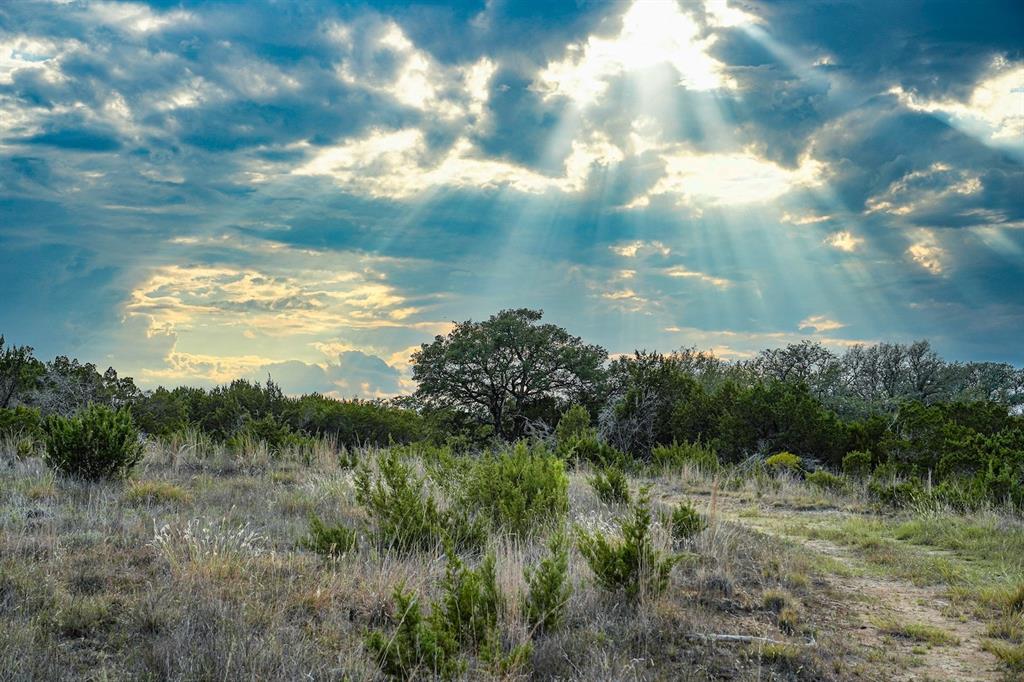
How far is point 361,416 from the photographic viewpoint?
1872 centimetres

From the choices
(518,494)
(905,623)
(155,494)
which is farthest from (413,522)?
(905,623)

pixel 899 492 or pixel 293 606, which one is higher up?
pixel 899 492

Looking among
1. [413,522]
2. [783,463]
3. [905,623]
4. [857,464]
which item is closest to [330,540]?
[413,522]

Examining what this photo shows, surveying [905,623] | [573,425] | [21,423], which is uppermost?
[573,425]

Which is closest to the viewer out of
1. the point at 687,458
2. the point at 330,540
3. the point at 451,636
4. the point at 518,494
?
the point at 451,636

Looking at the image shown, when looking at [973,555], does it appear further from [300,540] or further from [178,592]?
[178,592]

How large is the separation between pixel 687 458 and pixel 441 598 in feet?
34.9

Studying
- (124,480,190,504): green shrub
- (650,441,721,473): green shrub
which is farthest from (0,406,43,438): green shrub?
(650,441,721,473): green shrub

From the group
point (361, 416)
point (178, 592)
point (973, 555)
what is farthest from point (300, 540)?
point (361, 416)

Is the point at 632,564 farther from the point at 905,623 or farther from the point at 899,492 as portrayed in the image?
the point at 899,492

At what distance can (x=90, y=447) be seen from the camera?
9953 mm

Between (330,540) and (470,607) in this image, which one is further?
(330,540)

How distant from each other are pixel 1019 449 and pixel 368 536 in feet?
32.6

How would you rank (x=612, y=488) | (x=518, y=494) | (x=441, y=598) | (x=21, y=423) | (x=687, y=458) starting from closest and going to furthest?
(x=441, y=598) < (x=518, y=494) < (x=612, y=488) < (x=21, y=423) < (x=687, y=458)
